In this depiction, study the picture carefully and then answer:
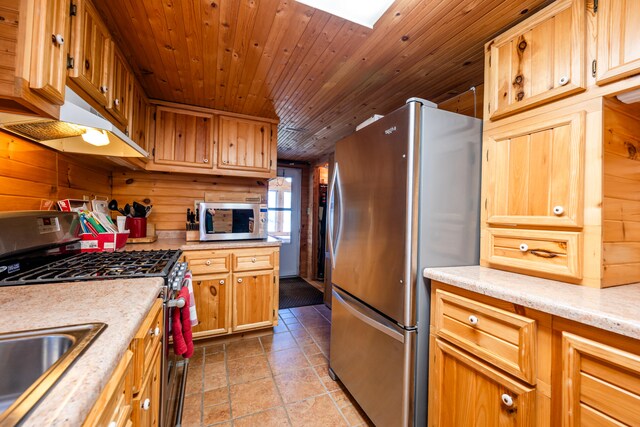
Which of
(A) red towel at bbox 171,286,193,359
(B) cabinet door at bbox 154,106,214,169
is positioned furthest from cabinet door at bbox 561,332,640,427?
(B) cabinet door at bbox 154,106,214,169

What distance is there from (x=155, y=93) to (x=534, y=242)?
2.91m

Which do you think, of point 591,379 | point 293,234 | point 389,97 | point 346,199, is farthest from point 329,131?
point 591,379

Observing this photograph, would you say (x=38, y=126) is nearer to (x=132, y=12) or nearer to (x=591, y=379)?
(x=132, y=12)

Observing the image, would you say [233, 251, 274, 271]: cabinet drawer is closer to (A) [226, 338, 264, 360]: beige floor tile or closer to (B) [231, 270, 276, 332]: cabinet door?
(B) [231, 270, 276, 332]: cabinet door

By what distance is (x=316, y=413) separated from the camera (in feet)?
5.27

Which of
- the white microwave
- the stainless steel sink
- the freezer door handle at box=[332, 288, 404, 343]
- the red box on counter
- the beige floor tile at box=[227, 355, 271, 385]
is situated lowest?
the beige floor tile at box=[227, 355, 271, 385]

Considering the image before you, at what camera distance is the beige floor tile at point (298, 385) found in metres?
1.76

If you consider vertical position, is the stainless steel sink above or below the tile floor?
above

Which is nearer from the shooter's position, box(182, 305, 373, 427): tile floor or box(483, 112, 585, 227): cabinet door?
box(483, 112, 585, 227): cabinet door

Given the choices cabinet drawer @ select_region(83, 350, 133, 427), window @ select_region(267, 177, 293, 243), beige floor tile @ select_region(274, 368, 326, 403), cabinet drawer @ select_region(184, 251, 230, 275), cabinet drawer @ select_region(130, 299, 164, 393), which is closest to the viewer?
cabinet drawer @ select_region(83, 350, 133, 427)

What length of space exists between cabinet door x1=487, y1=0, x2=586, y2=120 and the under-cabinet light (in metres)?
2.10

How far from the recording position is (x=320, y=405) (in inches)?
65.9

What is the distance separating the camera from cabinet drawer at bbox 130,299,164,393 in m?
0.82

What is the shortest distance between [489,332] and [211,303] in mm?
2140
